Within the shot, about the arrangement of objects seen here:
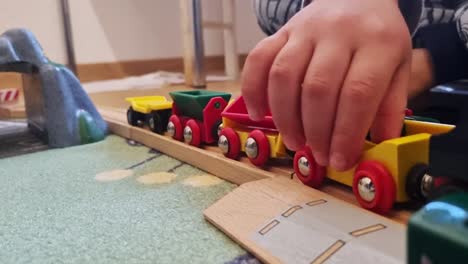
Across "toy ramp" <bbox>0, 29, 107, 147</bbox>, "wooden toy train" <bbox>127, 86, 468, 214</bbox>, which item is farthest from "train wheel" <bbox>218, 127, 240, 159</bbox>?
"toy ramp" <bbox>0, 29, 107, 147</bbox>

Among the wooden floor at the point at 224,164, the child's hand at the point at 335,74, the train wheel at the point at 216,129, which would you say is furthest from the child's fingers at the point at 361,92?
the train wheel at the point at 216,129

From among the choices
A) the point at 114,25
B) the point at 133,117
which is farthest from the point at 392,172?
the point at 114,25

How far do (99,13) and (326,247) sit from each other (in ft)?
6.02

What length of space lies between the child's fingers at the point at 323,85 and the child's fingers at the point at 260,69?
4 centimetres

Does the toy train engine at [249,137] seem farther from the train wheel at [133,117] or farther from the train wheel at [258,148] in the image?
the train wheel at [133,117]

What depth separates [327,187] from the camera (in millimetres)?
462

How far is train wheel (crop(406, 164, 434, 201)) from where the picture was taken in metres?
Answer: 0.37

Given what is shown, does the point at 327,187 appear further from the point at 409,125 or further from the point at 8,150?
the point at 8,150

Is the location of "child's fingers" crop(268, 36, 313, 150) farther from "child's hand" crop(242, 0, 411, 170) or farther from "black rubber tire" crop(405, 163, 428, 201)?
"black rubber tire" crop(405, 163, 428, 201)

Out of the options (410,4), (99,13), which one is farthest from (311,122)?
(99,13)

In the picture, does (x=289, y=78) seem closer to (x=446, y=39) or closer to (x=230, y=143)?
(x=230, y=143)

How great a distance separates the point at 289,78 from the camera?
1.05ft

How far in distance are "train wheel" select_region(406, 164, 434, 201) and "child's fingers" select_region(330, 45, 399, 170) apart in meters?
0.09

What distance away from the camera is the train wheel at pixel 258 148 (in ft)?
1.77
